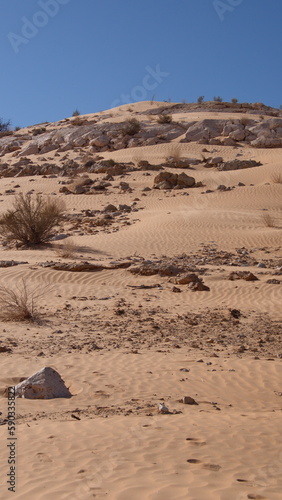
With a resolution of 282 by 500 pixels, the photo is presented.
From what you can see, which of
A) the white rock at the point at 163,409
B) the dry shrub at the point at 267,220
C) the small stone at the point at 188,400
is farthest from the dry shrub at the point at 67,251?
the white rock at the point at 163,409

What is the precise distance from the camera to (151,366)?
6961 millimetres

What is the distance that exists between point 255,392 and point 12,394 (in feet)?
8.58

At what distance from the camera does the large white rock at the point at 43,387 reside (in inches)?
221

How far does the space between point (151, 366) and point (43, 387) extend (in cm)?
175

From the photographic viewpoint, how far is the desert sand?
3561 millimetres

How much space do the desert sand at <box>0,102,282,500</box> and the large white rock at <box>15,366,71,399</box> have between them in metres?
0.14

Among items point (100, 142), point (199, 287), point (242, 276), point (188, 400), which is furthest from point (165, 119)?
point (188, 400)

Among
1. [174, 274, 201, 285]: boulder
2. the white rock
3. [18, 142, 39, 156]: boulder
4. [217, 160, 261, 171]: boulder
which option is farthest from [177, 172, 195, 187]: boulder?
the white rock

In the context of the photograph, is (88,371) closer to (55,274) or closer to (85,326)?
(85,326)

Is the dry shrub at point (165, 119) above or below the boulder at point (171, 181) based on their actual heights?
above

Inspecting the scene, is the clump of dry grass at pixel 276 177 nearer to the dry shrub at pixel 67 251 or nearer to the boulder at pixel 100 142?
the dry shrub at pixel 67 251

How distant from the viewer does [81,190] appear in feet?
89.1

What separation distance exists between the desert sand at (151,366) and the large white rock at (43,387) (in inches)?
5.6

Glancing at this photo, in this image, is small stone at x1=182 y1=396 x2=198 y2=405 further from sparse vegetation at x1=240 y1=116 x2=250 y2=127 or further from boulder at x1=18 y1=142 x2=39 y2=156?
boulder at x1=18 y1=142 x2=39 y2=156
